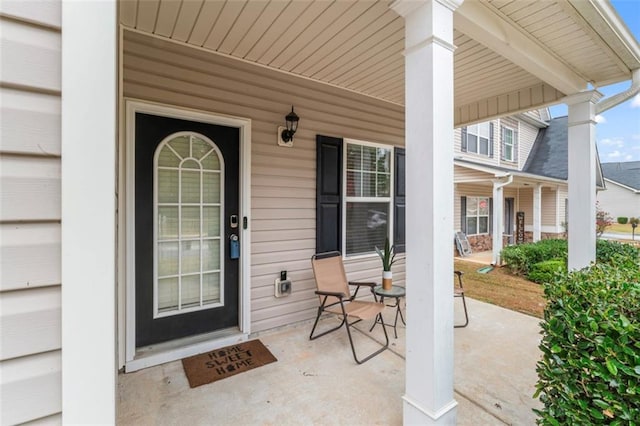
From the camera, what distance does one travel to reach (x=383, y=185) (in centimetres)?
418

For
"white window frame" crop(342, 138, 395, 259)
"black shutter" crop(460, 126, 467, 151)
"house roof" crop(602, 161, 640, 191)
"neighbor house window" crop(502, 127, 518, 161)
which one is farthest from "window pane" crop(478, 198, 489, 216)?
"house roof" crop(602, 161, 640, 191)

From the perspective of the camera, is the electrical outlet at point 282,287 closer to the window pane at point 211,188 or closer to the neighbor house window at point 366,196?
the neighbor house window at point 366,196

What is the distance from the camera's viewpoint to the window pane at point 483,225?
10.1 m

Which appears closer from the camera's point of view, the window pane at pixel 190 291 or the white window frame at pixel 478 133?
the window pane at pixel 190 291

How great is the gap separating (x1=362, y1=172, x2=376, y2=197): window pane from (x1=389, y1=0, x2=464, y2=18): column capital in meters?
2.33

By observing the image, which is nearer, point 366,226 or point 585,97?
point 585,97

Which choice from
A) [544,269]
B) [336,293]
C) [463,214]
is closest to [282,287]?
[336,293]

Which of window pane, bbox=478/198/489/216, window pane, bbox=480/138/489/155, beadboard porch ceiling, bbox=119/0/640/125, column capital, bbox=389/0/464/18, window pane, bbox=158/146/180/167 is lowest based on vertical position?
window pane, bbox=478/198/489/216

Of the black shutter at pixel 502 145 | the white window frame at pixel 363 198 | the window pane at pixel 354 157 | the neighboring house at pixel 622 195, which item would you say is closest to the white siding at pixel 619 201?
the neighboring house at pixel 622 195

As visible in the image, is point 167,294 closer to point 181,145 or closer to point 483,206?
point 181,145

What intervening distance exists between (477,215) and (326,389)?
9.65m

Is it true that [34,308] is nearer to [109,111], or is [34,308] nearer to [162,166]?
[109,111]

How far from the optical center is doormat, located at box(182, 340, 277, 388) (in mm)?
2387

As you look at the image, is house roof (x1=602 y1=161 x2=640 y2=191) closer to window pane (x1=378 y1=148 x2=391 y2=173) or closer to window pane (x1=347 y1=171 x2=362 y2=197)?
window pane (x1=378 y1=148 x2=391 y2=173)
